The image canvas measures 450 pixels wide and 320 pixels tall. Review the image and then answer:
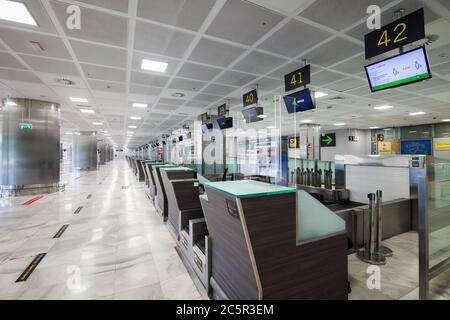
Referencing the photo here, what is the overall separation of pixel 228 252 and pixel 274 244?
41 cm

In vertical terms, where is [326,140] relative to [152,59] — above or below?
below

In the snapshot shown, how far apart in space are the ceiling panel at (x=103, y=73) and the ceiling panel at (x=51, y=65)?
231 millimetres

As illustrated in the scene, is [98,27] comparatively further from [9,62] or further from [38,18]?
[9,62]

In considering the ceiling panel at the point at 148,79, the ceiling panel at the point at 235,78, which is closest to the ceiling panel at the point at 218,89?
the ceiling panel at the point at 235,78

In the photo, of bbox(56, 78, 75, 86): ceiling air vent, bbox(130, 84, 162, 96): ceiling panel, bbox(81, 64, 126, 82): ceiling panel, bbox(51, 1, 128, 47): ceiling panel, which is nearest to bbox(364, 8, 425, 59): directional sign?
bbox(51, 1, 128, 47): ceiling panel

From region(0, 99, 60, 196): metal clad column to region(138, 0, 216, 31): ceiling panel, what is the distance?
24.2 feet

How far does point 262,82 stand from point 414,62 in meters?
3.19

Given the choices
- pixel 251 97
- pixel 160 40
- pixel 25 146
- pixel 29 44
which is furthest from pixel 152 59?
pixel 25 146

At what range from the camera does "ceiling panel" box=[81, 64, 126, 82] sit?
4.67 m

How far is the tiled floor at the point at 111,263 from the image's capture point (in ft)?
7.00

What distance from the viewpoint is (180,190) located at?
3.25 meters

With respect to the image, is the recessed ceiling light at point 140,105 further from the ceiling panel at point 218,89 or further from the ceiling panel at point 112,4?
the ceiling panel at point 112,4

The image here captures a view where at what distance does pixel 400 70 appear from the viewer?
10.0 ft
